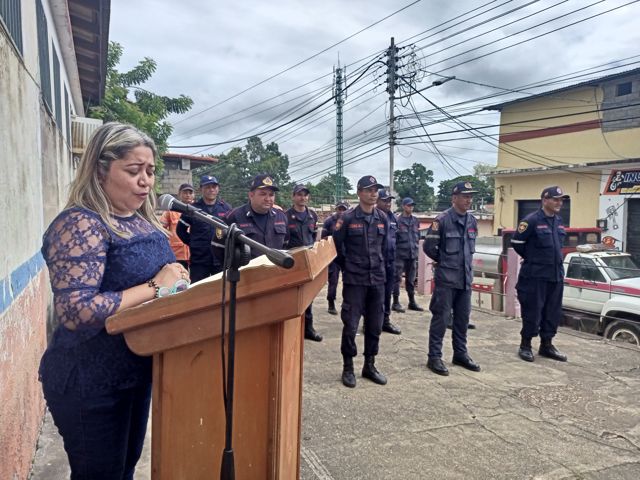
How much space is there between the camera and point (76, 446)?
1472 millimetres

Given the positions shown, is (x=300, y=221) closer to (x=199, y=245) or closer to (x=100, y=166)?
(x=199, y=245)

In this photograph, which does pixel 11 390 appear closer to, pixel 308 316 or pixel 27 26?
pixel 27 26

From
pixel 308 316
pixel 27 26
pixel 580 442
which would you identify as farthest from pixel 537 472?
pixel 27 26

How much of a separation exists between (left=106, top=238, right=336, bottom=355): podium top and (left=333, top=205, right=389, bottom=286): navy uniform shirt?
2.97 metres

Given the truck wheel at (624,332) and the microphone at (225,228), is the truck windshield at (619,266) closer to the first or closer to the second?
the truck wheel at (624,332)

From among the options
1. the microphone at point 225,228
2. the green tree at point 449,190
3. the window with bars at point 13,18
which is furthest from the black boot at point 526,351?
the green tree at point 449,190

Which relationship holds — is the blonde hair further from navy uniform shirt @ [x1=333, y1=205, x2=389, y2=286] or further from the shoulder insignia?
the shoulder insignia

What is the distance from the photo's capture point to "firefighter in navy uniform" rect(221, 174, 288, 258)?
4.61m

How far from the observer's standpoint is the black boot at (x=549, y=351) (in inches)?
205

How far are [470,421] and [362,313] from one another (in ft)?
4.27

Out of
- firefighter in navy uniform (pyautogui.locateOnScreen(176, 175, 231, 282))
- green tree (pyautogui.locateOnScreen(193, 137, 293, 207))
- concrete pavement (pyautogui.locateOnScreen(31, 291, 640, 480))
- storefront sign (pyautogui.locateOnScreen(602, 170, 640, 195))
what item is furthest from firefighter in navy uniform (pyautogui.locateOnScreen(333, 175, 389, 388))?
green tree (pyautogui.locateOnScreen(193, 137, 293, 207))

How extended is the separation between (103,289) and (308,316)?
4559 mm

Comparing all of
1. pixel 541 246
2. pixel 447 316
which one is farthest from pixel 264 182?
pixel 541 246

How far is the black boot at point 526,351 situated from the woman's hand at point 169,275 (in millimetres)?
4705
